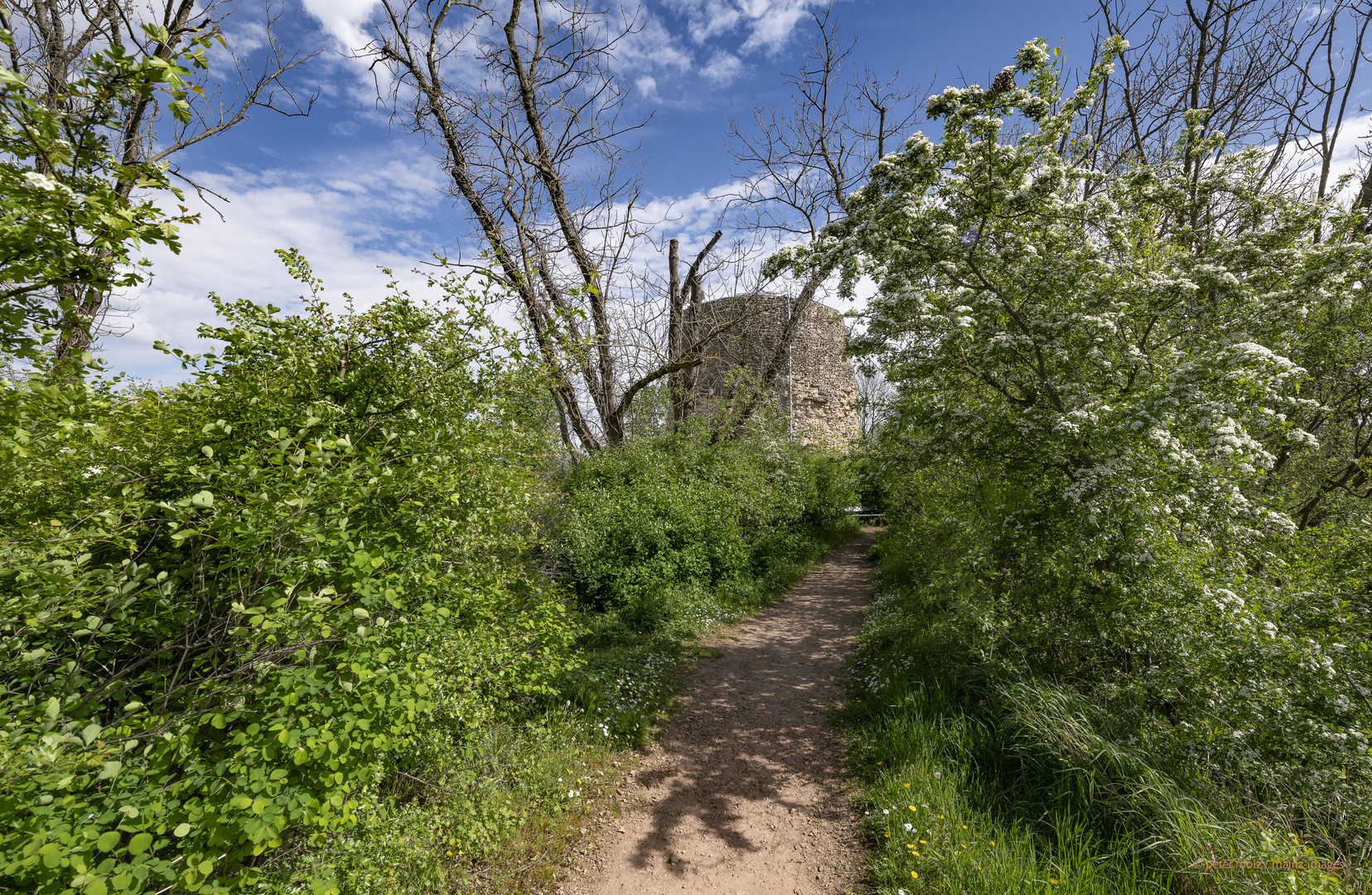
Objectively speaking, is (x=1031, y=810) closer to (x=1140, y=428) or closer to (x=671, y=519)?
(x=1140, y=428)

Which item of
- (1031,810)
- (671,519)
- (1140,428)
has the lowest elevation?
(1031,810)

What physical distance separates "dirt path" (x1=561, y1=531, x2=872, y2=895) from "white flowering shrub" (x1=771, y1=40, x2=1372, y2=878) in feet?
6.48

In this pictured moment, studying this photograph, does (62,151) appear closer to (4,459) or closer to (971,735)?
(4,459)

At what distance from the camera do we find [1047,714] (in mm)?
4082

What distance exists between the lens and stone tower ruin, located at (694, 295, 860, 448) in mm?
13328

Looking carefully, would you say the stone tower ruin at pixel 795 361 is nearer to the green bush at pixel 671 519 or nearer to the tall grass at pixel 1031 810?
the green bush at pixel 671 519

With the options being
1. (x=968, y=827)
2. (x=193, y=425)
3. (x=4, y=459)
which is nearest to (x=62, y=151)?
(x=4, y=459)

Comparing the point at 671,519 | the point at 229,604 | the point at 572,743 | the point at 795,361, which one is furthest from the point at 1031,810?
the point at 795,361

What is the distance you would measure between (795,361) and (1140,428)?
48.9 feet

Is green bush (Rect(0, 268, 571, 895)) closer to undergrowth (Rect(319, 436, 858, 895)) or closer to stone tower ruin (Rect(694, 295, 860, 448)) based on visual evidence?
undergrowth (Rect(319, 436, 858, 895))

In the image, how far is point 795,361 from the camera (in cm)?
1891

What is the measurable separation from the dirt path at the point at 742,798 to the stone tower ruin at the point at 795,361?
7.88 metres

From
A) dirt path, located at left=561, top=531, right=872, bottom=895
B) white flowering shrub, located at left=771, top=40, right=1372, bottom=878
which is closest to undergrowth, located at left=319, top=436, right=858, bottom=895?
dirt path, located at left=561, top=531, right=872, bottom=895

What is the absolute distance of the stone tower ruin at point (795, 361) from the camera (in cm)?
1333
